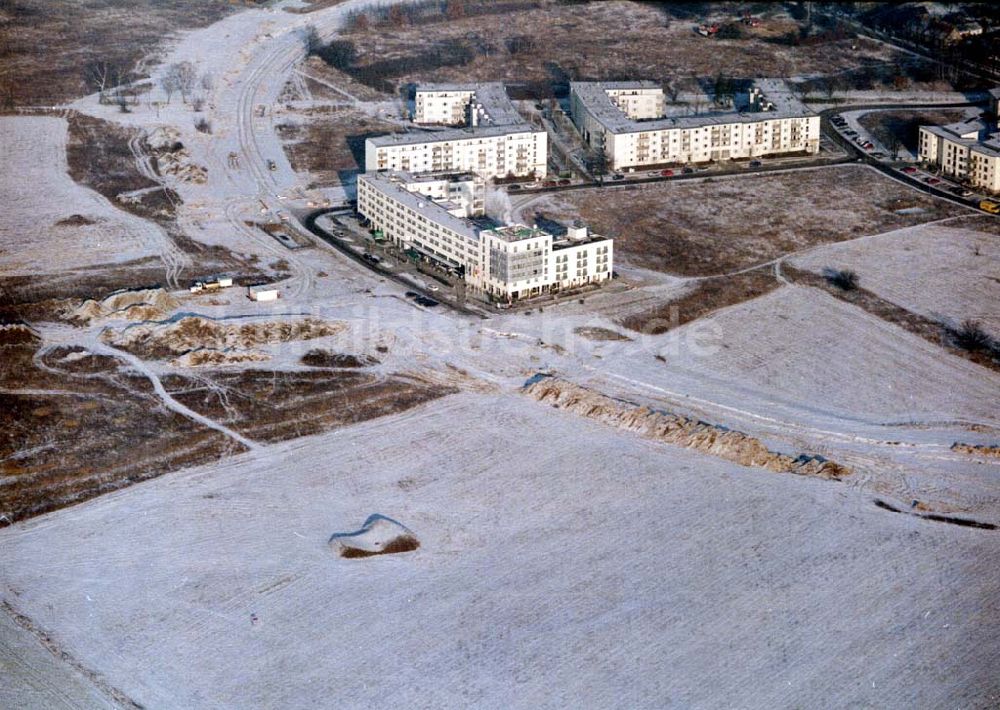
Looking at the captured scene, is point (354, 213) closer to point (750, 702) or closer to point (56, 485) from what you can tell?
point (56, 485)

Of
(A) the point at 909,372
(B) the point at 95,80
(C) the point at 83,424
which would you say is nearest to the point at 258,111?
(B) the point at 95,80

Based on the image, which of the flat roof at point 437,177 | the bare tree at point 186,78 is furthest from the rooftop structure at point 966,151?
the bare tree at point 186,78

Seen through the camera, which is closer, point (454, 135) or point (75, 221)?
point (75, 221)

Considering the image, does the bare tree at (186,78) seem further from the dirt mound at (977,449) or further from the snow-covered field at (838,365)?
the dirt mound at (977,449)

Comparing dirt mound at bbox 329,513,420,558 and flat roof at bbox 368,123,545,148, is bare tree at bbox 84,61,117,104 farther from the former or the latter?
dirt mound at bbox 329,513,420,558

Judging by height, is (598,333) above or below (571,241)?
below

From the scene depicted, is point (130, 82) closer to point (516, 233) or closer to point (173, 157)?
point (173, 157)

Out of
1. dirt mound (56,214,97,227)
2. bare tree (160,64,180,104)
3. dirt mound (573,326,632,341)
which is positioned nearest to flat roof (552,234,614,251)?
dirt mound (573,326,632,341)

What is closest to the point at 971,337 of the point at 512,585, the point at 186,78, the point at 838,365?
the point at 838,365
